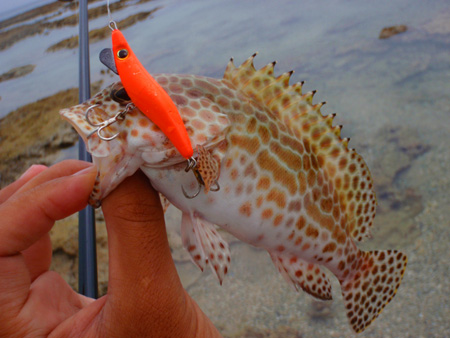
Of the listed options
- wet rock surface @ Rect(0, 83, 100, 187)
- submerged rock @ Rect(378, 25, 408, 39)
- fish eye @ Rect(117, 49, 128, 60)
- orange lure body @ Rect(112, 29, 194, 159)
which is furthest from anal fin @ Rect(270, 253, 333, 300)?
submerged rock @ Rect(378, 25, 408, 39)

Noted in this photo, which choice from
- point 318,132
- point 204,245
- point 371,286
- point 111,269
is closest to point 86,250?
point 111,269

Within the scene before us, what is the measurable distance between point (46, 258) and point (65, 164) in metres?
0.54

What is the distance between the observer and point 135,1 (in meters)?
12.0

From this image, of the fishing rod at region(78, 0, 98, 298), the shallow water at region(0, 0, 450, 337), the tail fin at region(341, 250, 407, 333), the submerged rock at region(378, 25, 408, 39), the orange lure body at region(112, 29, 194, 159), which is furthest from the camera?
the submerged rock at region(378, 25, 408, 39)

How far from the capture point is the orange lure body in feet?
4.01

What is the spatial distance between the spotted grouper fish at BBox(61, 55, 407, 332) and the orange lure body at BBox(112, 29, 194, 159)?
0.08 metres

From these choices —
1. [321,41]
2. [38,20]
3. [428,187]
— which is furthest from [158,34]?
[428,187]

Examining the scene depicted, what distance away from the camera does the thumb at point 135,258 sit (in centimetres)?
137

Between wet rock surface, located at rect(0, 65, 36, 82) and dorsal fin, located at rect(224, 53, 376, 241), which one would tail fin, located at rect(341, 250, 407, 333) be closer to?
dorsal fin, located at rect(224, 53, 376, 241)

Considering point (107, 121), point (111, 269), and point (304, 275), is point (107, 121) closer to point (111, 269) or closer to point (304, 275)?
point (111, 269)

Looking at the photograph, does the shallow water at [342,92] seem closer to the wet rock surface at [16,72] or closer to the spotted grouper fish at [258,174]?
the wet rock surface at [16,72]

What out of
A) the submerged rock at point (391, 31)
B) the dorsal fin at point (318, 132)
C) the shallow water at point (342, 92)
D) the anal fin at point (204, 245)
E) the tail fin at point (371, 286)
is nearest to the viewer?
the anal fin at point (204, 245)

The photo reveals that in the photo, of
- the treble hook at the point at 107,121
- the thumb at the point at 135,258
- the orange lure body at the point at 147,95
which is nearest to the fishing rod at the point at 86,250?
the thumb at the point at 135,258

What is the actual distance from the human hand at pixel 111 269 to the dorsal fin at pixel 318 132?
2.15 ft
